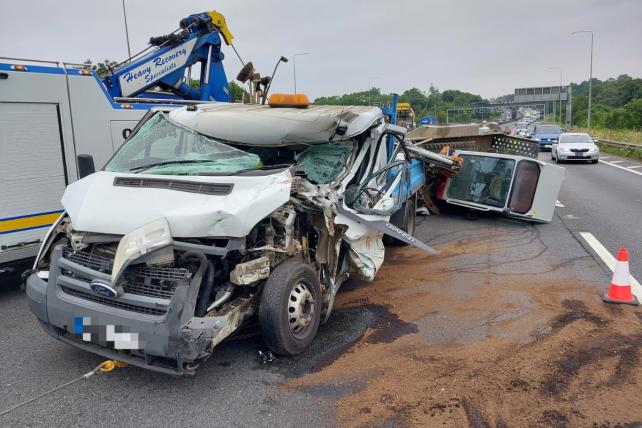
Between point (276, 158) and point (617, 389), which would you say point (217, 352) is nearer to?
point (276, 158)

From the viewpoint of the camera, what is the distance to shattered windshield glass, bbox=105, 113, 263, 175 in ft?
15.1

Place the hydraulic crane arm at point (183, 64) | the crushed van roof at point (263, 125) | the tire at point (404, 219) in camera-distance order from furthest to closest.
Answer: the hydraulic crane arm at point (183, 64)
the tire at point (404, 219)
the crushed van roof at point (263, 125)

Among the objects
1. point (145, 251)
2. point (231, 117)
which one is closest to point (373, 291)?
point (231, 117)

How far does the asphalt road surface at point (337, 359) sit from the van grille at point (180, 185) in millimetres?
1437

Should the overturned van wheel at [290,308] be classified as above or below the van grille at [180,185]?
below

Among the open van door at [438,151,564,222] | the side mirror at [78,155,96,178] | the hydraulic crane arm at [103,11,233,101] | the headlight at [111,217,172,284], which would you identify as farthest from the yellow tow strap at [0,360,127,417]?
the open van door at [438,151,564,222]

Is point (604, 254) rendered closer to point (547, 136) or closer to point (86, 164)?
point (86, 164)

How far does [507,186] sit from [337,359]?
6728mm

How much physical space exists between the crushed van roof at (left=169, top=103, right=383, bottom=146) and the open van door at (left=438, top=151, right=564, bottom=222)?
5252 mm

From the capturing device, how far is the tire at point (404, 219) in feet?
23.6

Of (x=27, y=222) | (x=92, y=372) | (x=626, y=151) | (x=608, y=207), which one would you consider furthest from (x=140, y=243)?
(x=626, y=151)

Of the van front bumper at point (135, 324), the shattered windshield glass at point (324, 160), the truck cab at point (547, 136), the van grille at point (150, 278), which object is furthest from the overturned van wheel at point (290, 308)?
the truck cab at point (547, 136)

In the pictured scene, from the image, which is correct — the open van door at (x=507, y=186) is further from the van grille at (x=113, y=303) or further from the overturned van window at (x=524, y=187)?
the van grille at (x=113, y=303)

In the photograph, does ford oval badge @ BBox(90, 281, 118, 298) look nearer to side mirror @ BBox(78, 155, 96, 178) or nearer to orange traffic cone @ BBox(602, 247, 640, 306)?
side mirror @ BBox(78, 155, 96, 178)
